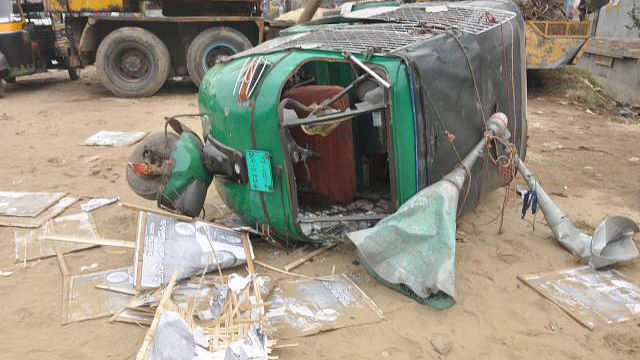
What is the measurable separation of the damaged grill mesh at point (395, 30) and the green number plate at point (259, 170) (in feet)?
2.82

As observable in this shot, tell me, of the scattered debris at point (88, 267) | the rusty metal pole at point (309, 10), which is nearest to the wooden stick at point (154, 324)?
the scattered debris at point (88, 267)

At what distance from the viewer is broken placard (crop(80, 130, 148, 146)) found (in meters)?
7.05

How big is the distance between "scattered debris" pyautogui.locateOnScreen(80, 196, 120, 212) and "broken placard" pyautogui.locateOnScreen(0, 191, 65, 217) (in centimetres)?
33

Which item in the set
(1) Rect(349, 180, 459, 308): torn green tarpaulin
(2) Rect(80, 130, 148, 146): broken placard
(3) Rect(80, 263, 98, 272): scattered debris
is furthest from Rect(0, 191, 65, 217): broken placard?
(1) Rect(349, 180, 459, 308): torn green tarpaulin

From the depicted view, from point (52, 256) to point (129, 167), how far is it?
93 cm

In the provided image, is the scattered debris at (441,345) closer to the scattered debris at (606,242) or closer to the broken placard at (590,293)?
the broken placard at (590,293)

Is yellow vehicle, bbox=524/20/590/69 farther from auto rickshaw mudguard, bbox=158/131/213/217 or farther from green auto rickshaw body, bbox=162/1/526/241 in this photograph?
auto rickshaw mudguard, bbox=158/131/213/217

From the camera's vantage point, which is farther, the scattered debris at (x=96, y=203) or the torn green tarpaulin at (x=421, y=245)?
the scattered debris at (x=96, y=203)

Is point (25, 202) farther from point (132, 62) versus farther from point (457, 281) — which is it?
point (132, 62)

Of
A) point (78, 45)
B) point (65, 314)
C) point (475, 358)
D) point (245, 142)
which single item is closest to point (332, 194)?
point (245, 142)

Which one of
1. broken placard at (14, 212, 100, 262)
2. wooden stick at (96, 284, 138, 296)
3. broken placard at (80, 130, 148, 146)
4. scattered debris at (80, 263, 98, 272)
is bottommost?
wooden stick at (96, 284, 138, 296)

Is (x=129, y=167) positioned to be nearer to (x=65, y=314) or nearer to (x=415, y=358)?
(x=65, y=314)

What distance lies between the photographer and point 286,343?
286 centimetres

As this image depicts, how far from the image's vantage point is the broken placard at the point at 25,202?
186 inches
